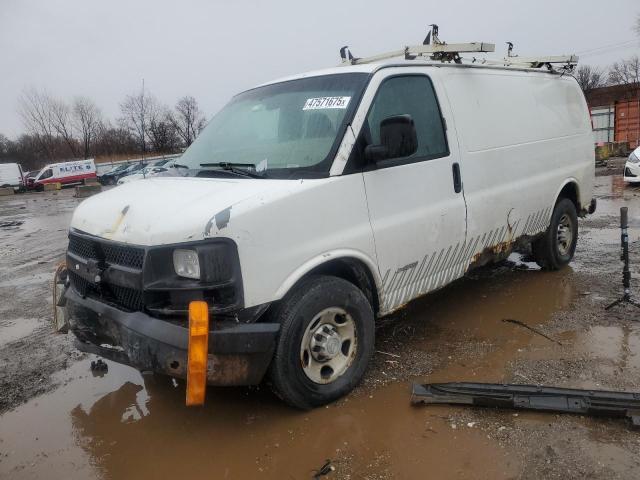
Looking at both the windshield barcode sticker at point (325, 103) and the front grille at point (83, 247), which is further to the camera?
the windshield barcode sticker at point (325, 103)

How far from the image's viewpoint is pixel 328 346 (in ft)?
10.5

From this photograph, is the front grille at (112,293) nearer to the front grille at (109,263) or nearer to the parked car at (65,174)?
the front grille at (109,263)

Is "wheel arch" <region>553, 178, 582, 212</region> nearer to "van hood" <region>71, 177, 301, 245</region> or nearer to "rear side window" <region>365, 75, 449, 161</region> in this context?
"rear side window" <region>365, 75, 449, 161</region>

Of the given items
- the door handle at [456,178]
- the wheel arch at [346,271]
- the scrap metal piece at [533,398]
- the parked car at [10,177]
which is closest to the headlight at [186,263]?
the wheel arch at [346,271]

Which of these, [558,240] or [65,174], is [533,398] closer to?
[558,240]

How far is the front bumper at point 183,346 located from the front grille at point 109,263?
3.7 inches

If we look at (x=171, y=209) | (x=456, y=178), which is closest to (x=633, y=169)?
(x=456, y=178)

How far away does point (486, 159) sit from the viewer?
4320 mm

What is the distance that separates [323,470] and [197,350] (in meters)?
0.95

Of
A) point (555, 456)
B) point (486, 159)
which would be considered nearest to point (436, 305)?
point (486, 159)

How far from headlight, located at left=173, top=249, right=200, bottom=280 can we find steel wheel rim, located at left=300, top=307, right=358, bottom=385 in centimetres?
78

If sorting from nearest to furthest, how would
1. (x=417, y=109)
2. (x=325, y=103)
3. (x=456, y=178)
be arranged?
(x=325, y=103), (x=417, y=109), (x=456, y=178)

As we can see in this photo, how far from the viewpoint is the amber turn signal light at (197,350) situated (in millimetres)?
2523

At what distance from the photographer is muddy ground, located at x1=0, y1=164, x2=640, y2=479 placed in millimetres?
2730
